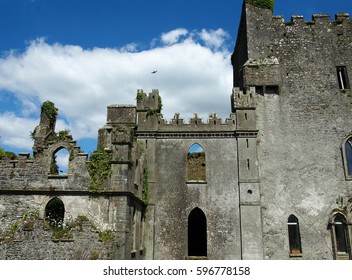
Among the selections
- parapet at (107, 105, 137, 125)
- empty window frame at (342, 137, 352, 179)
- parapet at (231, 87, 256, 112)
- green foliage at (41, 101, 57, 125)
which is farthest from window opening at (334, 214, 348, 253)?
green foliage at (41, 101, 57, 125)

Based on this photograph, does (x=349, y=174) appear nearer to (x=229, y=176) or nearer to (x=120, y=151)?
(x=229, y=176)

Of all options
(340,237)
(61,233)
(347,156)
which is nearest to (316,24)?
(347,156)

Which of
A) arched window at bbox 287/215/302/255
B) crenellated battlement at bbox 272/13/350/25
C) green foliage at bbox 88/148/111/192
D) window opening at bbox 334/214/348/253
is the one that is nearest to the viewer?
green foliage at bbox 88/148/111/192

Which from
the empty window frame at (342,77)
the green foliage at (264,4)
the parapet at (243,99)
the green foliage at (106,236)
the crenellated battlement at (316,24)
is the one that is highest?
the green foliage at (264,4)

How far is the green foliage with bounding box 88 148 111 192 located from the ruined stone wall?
29.6 ft

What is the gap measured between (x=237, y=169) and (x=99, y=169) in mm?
8113

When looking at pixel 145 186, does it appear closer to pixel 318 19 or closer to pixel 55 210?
pixel 55 210

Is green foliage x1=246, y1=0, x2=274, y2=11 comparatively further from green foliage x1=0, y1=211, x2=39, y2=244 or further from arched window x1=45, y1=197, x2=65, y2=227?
green foliage x1=0, y1=211, x2=39, y2=244

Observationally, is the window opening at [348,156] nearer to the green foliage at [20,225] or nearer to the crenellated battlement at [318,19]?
the crenellated battlement at [318,19]

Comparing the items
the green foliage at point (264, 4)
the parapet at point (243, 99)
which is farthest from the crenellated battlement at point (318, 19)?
the parapet at point (243, 99)

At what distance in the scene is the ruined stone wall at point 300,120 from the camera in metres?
18.0

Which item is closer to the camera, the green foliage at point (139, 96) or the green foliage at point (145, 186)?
the green foliage at point (145, 186)

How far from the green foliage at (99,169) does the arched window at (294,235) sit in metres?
10.5

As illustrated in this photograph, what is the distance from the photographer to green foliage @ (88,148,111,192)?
14625 mm
